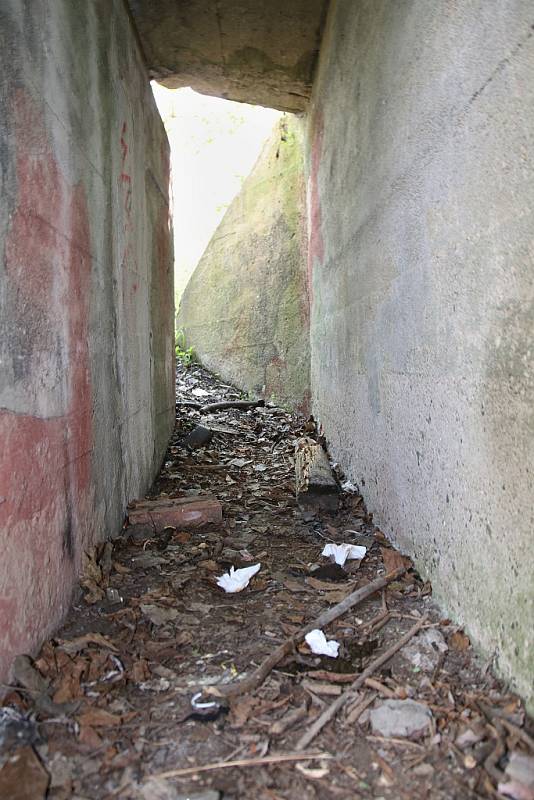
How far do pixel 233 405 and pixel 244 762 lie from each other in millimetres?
5837

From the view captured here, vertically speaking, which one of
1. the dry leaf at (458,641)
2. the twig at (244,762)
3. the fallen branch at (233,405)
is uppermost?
the fallen branch at (233,405)

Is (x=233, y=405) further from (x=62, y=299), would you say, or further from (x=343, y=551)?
(x=62, y=299)

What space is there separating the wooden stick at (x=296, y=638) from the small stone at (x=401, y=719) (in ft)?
1.34

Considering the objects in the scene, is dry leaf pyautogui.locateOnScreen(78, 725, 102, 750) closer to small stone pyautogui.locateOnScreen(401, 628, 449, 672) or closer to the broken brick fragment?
small stone pyautogui.locateOnScreen(401, 628, 449, 672)

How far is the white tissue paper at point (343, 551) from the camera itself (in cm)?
299

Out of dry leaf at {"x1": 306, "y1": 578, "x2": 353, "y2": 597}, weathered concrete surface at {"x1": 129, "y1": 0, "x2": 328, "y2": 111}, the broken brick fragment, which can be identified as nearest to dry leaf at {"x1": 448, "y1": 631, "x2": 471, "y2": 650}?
dry leaf at {"x1": 306, "y1": 578, "x2": 353, "y2": 597}

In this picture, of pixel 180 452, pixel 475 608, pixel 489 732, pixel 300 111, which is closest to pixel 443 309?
pixel 475 608

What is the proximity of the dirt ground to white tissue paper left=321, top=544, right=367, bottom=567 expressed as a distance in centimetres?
5

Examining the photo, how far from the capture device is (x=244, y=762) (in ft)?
5.16

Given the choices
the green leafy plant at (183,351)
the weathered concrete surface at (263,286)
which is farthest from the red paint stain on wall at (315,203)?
the green leafy plant at (183,351)

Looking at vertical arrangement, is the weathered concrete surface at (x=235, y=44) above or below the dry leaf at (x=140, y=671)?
above

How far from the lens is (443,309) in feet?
7.34

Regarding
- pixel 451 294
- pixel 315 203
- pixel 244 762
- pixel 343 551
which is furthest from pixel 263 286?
pixel 244 762

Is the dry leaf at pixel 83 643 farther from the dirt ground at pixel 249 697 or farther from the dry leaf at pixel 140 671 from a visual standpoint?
the dry leaf at pixel 140 671
